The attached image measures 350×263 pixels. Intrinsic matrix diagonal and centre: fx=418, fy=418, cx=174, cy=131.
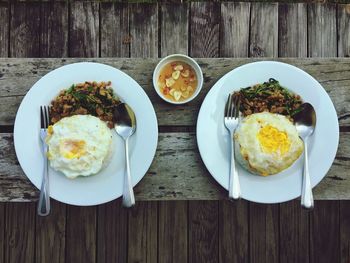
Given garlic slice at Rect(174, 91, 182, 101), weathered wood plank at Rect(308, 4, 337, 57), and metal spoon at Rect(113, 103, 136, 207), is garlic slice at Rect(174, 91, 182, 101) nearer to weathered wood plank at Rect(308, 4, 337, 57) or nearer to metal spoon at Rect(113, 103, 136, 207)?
metal spoon at Rect(113, 103, 136, 207)

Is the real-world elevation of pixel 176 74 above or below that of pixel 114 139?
above

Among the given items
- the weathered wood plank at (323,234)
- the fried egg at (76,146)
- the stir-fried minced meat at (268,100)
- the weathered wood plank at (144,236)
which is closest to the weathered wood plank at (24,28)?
the fried egg at (76,146)

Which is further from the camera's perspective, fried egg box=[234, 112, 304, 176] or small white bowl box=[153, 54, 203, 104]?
small white bowl box=[153, 54, 203, 104]

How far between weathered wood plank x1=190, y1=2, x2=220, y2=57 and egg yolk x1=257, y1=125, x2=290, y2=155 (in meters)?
0.65

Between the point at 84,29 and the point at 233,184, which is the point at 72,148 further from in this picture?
the point at 84,29

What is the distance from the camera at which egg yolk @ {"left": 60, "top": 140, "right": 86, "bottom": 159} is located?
1375 millimetres

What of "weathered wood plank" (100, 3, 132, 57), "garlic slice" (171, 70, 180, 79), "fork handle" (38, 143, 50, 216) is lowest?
"fork handle" (38, 143, 50, 216)

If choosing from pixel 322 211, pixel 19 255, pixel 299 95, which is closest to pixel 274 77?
pixel 299 95

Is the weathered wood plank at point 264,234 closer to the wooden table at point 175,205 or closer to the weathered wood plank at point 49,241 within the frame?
the wooden table at point 175,205

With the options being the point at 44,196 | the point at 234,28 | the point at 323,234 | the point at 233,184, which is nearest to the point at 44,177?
the point at 44,196

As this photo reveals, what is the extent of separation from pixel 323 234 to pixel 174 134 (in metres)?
1.03

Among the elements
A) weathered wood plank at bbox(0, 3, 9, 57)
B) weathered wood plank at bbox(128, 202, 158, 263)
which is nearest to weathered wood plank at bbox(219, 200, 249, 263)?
weathered wood plank at bbox(128, 202, 158, 263)

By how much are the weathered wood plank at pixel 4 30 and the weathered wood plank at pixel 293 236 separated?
155 cm

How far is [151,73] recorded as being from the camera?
157 cm
